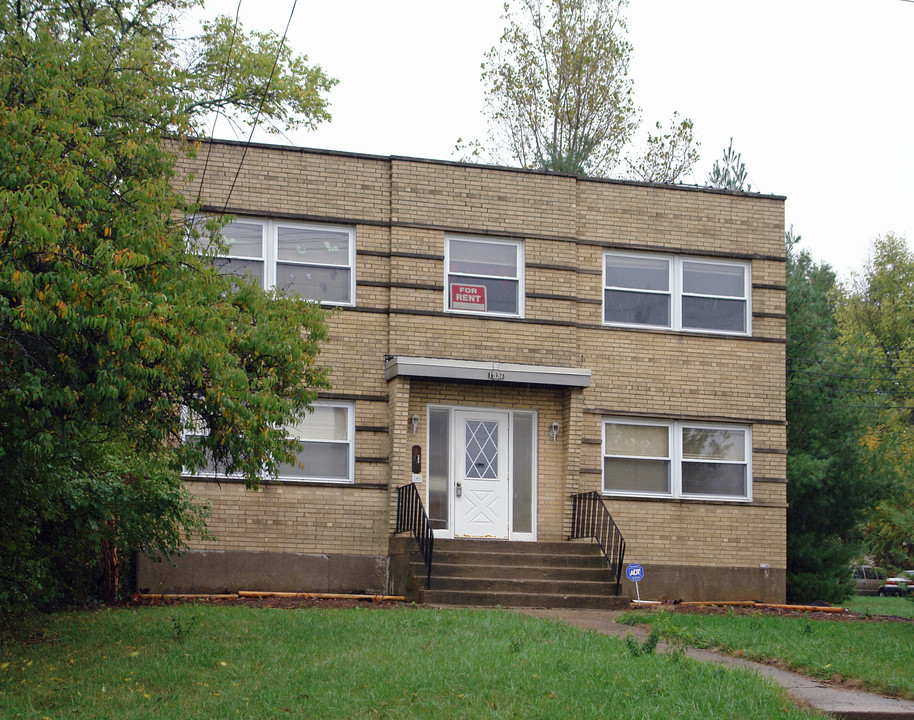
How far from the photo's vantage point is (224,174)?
55.9 ft

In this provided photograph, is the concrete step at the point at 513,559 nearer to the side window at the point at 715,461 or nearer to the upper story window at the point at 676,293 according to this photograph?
the side window at the point at 715,461

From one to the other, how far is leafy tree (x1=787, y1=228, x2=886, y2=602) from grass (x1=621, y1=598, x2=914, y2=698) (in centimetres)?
708

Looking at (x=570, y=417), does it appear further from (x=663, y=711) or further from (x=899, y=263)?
(x=899, y=263)

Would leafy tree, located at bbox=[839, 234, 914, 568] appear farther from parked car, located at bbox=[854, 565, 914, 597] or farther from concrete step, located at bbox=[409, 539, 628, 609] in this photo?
concrete step, located at bbox=[409, 539, 628, 609]

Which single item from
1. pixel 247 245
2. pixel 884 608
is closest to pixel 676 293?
pixel 247 245

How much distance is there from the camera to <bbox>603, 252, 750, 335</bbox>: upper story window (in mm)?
18391

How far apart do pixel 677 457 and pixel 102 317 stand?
12.1m

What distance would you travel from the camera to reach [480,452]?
17.4m

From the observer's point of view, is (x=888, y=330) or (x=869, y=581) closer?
(x=888, y=330)

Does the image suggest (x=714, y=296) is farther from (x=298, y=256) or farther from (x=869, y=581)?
(x=869, y=581)

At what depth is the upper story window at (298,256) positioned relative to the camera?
1705 cm

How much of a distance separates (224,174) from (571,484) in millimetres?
7472

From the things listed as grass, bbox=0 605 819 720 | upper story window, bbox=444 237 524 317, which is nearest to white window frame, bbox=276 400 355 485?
upper story window, bbox=444 237 524 317

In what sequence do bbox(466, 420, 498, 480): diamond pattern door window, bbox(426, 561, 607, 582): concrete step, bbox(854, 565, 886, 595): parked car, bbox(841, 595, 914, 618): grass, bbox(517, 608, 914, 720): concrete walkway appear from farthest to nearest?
1. bbox(854, 565, 886, 595): parked car
2. bbox(841, 595, 914, 618): grass
3. bbox(466, 420, 498, 480): diamond pattern door window
4. bbox(426, 561, 607, 582): concrete step
5. bbox(517, 608, 914, 720): concrete walkway
